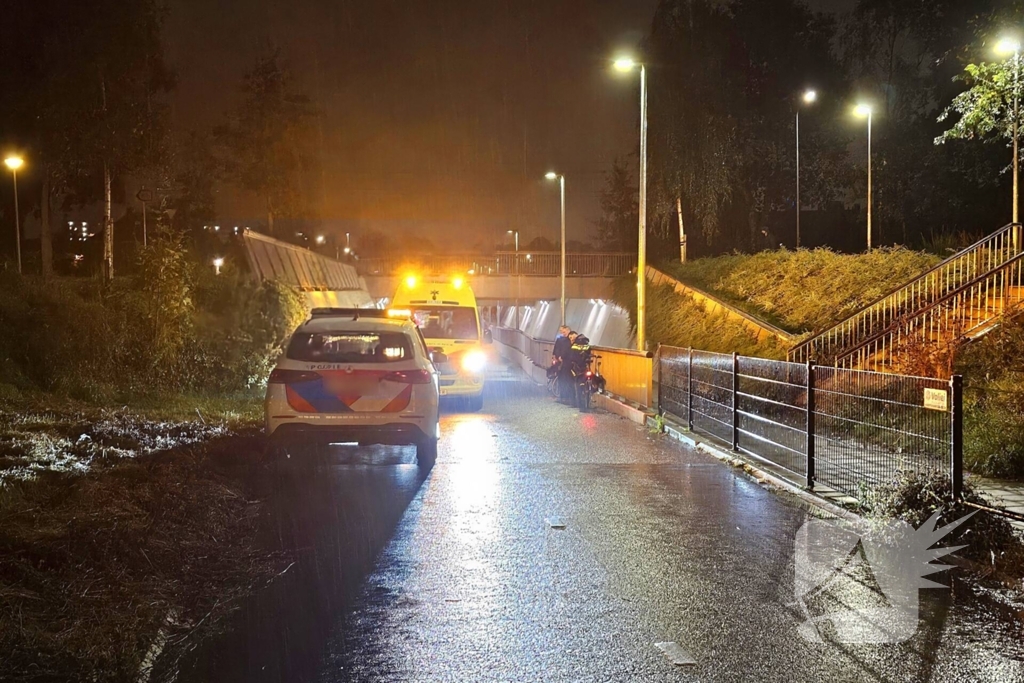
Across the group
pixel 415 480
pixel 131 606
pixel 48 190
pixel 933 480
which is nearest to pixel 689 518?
pixel 933 480

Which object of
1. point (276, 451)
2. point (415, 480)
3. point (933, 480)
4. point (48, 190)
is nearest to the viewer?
point (933, 480)

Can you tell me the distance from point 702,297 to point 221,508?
24453mm

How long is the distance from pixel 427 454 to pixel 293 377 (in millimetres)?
1832

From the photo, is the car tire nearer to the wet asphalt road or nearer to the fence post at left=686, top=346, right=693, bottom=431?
the wet asphalt road

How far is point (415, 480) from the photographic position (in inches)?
436

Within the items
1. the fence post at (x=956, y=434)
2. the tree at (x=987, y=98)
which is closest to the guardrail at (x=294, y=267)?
the tree at (x=987, y=98)

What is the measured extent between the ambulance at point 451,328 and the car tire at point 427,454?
23.6 ft

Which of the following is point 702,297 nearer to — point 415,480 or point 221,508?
point 415,480

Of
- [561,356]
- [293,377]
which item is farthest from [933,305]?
[293,377]

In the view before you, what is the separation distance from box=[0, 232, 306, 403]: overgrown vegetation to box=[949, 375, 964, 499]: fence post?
40.6 feet

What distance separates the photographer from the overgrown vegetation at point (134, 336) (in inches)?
636

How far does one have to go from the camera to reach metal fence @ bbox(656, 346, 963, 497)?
28.1ft

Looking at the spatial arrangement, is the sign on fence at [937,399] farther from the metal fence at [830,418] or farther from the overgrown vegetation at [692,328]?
the overgrown vegetation at [692,328]

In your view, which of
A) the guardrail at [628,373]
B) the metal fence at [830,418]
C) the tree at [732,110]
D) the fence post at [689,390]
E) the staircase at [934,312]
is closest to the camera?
the metal fence at [830,418]
